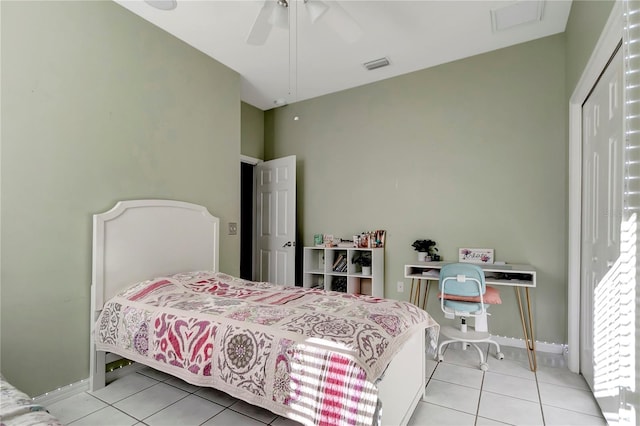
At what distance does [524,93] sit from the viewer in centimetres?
307

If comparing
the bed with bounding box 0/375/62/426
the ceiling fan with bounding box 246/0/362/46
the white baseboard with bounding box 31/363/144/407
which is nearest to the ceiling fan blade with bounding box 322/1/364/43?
the ceiling fan with bounding box 246/0/362/46

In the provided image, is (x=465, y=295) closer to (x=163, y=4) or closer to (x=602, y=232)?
(x=602, y=232)

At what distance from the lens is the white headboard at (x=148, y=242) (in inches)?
91.0

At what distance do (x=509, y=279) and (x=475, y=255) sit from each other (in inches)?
16.7

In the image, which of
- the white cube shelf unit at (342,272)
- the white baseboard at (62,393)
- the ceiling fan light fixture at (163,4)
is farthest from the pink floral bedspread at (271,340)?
the ceiling fan light fixture at (163,4)

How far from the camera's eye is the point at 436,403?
2.06m

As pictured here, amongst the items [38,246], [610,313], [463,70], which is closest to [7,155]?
[38,246]

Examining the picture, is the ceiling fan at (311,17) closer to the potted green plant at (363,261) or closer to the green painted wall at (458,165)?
the green painted wall at (458,165)

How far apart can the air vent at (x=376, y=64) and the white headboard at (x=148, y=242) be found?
7.54 feet

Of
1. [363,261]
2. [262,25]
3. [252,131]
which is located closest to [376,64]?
[262,25]

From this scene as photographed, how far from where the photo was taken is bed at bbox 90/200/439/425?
1.36m

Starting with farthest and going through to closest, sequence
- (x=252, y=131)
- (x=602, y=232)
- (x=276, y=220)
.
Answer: (x=252, y=131) → (x=276, y=220) → (x=602, y=232)

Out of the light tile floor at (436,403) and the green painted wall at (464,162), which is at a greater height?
the green painted wall at (464,162)

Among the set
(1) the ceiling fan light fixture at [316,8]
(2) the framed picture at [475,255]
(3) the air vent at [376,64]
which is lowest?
(2) the framed picture at [475,255]
